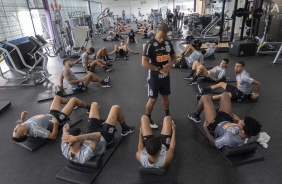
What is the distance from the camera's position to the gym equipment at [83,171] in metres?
1.95

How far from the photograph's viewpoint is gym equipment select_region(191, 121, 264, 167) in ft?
6.63

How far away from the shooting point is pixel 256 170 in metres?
1.97

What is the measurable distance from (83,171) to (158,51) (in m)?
1.59

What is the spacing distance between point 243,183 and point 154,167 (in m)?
0.87

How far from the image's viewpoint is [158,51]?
229 centimetres

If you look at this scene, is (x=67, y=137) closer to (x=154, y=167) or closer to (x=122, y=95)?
(x=154, y=167)

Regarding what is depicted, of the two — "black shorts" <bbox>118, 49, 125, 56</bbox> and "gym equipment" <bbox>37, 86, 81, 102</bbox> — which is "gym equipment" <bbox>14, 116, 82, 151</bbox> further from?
"black shorts" <bbox>118, 49, 125, 56</bbox>

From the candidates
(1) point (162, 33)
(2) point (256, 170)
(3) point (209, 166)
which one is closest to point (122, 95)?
(1) point (162, 33)

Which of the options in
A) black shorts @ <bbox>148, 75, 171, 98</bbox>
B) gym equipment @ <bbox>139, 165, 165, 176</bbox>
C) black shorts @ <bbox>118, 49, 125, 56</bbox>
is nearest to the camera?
gym equipment @ <bbox>139, 165, 165, 176</bbox>

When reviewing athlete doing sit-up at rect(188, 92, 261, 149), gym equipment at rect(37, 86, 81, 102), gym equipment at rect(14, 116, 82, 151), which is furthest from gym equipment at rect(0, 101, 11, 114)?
athlete doing sit-up at rect(188, 92, 261, 149)

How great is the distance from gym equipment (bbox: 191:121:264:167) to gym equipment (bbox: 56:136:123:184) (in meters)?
1.33

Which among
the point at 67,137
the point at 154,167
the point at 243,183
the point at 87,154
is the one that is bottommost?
the point at 243,183

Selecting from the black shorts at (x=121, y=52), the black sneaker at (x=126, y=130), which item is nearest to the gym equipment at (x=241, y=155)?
the black sneaker at (x=126, y=130)

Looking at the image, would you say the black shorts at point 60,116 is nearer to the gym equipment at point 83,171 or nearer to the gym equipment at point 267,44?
the gym equipment at point 83,171
